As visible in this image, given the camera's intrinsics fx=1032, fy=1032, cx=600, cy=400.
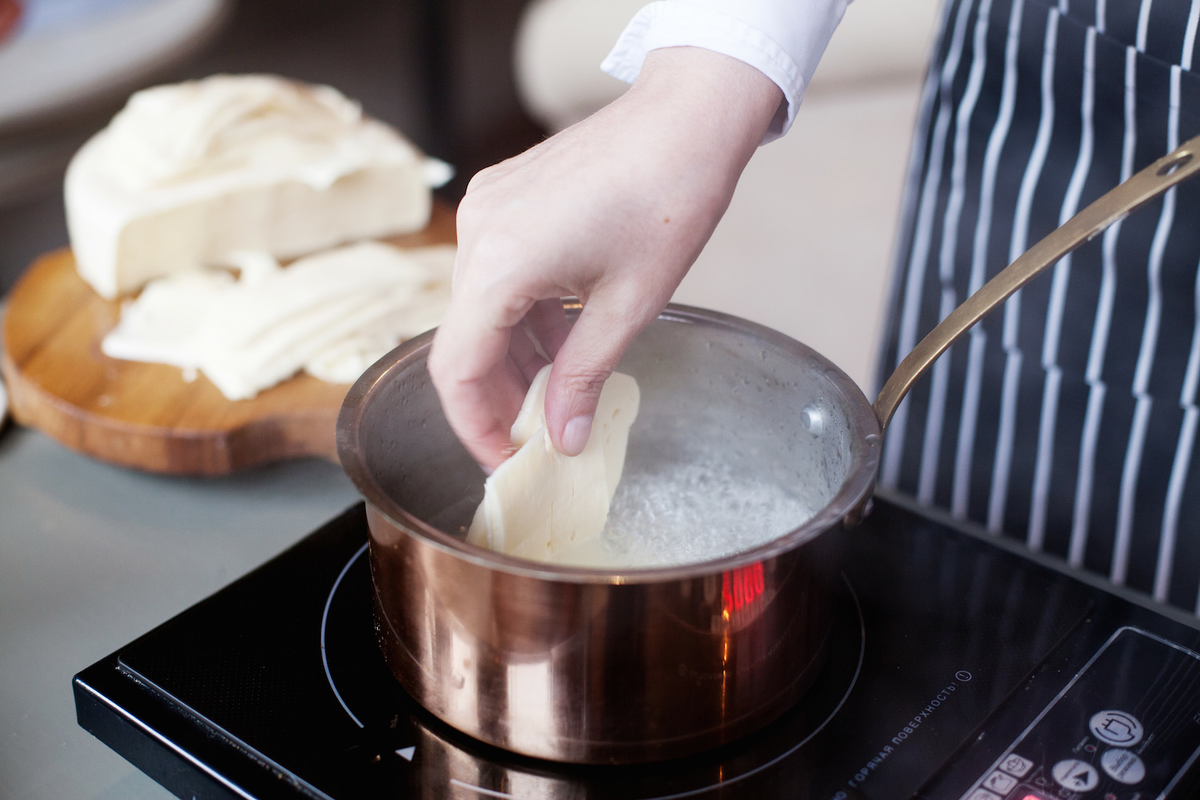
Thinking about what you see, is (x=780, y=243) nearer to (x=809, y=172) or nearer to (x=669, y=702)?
(x=809, y=172)

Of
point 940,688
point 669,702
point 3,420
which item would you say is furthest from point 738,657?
point 3,420

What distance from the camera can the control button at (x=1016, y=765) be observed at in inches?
22.0

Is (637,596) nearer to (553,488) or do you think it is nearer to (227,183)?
(553,488)

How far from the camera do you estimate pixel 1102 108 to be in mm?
886

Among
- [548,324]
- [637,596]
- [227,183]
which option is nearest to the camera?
[637,596]

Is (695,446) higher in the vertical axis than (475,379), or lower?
lower

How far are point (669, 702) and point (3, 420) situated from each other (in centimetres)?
80

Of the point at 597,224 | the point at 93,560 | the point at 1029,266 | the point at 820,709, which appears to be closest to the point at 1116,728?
the point at 820,709

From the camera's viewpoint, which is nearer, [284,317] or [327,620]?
[327,620]

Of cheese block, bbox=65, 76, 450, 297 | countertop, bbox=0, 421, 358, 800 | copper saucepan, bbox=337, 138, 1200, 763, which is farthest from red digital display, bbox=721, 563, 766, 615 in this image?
cheese block, bbox=65, 76, 450, 297

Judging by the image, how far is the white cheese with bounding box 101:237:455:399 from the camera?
41.8 inches

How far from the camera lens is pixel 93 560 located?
0.79 meters

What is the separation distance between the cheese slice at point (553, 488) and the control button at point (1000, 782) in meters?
0.26

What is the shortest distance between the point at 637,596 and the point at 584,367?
0.56 feet
